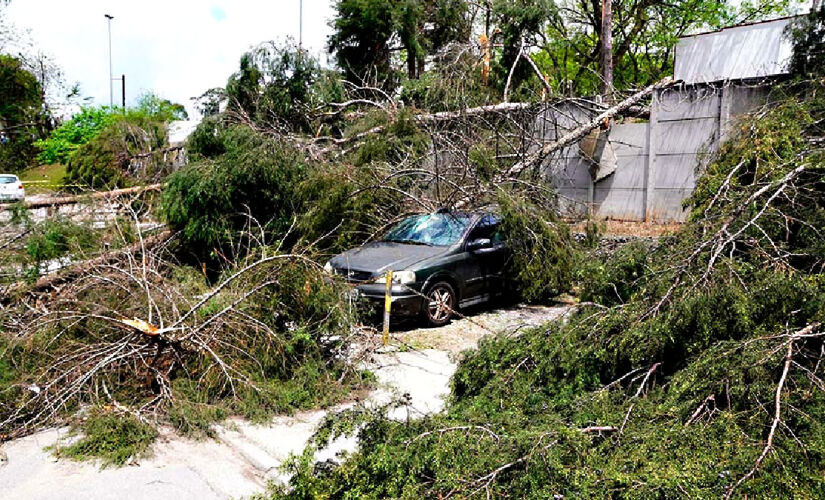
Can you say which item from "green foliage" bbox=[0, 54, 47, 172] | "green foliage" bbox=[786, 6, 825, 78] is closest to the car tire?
"green foliage" bbox=[786, 6, 825, 78]

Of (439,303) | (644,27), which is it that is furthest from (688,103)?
(644,27)

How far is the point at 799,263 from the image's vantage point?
200 inches

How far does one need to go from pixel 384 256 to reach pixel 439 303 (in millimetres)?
985

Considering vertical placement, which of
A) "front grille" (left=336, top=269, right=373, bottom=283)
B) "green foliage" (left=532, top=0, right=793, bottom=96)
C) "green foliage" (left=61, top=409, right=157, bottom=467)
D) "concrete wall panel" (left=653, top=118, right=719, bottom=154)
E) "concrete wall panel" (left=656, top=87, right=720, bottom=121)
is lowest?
"green foliage" (left=61, top=409, right=157, bottom=467)

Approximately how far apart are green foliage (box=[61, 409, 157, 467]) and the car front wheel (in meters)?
4.09

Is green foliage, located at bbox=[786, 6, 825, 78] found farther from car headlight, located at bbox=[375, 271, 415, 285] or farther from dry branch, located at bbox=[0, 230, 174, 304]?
dry branch, located at bbox=[0, 230, 174, 304]

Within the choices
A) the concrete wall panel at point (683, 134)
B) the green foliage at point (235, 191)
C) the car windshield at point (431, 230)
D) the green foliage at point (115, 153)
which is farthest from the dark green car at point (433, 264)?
the concrete wall panel at point (683, 134)

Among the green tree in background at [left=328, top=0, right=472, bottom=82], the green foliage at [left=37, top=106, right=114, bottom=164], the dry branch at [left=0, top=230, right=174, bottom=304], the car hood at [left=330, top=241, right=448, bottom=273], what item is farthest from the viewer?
the green foliage at [left=37, top=106, right=114, bottom=164]

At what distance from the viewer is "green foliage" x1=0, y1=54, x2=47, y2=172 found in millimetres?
27969

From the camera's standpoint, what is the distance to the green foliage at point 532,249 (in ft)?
29.9

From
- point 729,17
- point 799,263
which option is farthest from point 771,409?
point 729,17

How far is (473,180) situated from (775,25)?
27.0 ft

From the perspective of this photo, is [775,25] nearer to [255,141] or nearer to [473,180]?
[473,180]

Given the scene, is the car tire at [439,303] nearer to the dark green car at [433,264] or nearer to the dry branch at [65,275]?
the dark green car at [433,264]
